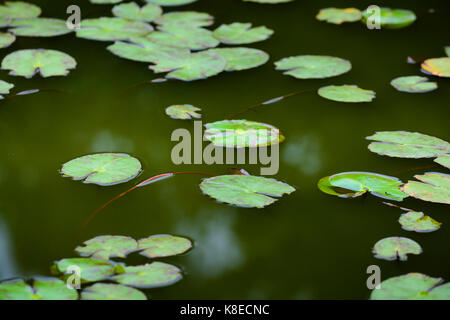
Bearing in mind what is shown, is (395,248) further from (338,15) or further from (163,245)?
(338,15)

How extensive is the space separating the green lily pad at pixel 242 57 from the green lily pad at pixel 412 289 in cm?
122

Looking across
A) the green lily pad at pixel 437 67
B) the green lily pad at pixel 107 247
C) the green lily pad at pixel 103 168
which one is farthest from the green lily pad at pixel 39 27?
the green lily pad at pixel 437 67

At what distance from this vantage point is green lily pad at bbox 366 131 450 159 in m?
1.71

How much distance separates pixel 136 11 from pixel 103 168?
1354mm

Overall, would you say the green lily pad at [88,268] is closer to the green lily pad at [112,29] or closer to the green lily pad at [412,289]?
the green lily pad at [412,289]

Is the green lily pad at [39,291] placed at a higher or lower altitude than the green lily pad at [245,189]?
lower

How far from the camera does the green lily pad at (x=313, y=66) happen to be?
2.19 m

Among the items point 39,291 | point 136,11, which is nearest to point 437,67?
point 136,11

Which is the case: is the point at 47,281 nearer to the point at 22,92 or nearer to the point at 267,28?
the point at 22,92

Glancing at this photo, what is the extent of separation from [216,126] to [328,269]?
0.72m

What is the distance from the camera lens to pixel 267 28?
8.65 ft

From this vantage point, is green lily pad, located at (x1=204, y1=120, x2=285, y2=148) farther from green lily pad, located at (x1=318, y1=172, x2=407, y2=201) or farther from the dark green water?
green lily pad, located at (x1=318, y1=172, x2=407, y2=201)

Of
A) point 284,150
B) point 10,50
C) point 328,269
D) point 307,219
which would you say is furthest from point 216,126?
point 10,50

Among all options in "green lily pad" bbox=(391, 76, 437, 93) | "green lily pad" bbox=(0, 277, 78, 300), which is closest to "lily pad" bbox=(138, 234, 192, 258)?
"green lily pad" bbox=(0, 277, 78, 300)
